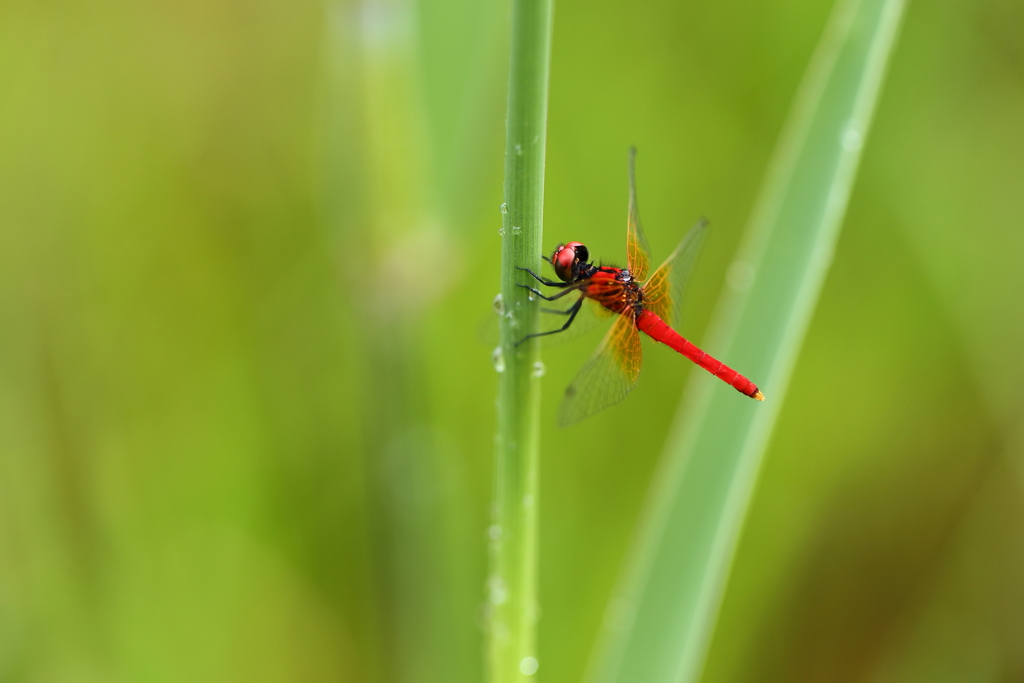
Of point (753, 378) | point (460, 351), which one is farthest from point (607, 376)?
point (460, 351)

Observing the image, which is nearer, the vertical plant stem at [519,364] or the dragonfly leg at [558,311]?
the vertical plant stem at [519,364]

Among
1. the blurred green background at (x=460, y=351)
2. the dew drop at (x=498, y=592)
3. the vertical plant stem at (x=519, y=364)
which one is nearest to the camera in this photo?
the vertical plant stem at (x=519, y=364)

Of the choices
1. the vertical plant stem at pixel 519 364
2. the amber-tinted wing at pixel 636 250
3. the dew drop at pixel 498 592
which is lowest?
the dew drop at pixel 498 592

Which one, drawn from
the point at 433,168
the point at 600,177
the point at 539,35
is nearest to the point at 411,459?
the point at 433,168

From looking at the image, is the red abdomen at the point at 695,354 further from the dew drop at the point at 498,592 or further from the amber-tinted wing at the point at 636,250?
the dew drop at the point at 498,592

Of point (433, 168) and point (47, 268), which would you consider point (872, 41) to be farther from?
point (47, 268)

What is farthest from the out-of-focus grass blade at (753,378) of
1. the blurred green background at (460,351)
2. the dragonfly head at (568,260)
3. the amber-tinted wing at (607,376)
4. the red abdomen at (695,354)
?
the blurred green background at (460,351)
